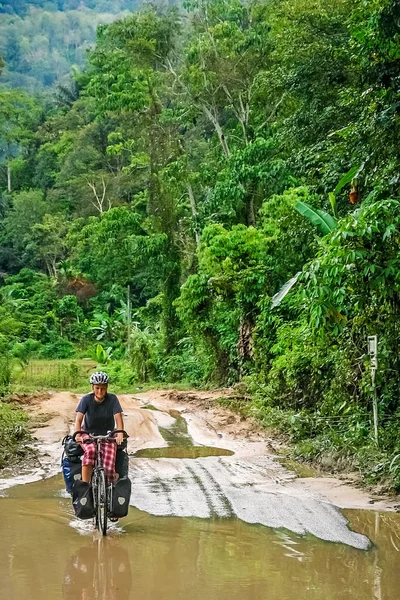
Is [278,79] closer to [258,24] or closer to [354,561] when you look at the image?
[258,24]

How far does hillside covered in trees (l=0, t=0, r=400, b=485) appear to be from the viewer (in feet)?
31.4

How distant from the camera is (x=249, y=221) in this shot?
2700 cm

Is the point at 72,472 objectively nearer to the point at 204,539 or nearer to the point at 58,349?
the point at 204,539

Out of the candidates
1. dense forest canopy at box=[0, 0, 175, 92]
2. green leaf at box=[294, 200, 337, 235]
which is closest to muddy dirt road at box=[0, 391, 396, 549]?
green leaf at box=[294, 200, 337, 235]

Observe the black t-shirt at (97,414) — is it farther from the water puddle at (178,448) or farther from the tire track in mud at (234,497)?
the water puddle at (178,448)

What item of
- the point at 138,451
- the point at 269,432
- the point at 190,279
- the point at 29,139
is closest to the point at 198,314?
the point at 190,279

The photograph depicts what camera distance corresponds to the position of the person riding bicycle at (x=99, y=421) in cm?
734

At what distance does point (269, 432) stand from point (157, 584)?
880 centimetres

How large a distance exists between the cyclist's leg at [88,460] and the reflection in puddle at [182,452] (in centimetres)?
451

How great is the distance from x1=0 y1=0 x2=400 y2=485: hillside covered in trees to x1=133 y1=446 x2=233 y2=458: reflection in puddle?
140cm

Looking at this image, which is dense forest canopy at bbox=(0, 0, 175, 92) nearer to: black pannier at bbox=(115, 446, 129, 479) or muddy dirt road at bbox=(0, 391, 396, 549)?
muddy dirt road at bbox=(0, 391, 396, 549)

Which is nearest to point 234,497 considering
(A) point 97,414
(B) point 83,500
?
(A) point 97,414

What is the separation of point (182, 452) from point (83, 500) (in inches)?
212

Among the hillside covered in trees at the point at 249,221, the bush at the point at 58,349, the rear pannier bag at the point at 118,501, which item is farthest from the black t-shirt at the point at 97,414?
the bush at the point at 58,349
